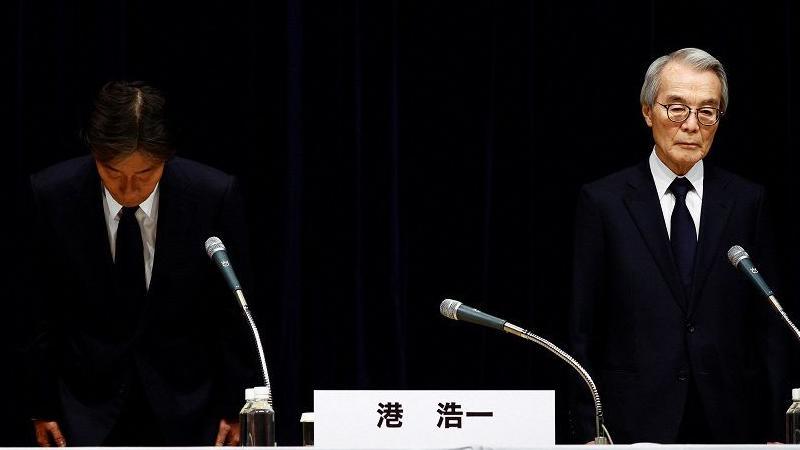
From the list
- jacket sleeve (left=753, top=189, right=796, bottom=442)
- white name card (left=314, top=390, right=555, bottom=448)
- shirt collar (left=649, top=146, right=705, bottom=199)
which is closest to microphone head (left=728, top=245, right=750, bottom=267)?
jacket sleeve (left=753, top=189, right=796, bottom=442)

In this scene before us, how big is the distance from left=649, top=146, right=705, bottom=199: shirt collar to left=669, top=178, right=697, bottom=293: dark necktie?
32 mm

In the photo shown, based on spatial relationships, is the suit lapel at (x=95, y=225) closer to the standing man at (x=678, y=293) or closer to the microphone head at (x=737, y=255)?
the standing man at (x=678, y=293)

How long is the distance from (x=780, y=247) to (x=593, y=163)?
0.61 m

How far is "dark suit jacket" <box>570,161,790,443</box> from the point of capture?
2.64 metres

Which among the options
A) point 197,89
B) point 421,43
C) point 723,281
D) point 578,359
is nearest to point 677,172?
point 723,281

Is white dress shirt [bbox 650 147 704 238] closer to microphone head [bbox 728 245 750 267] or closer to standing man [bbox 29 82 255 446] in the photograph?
microphone head [bbox 728 245 750 267]

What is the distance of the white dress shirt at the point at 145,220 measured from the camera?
2.61 metres

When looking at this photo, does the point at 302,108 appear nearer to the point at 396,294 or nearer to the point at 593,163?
the point at 396,294

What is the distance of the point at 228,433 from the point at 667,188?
1169 millimetres

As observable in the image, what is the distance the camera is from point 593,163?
343 cm

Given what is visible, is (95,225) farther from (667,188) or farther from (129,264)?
(667,188)

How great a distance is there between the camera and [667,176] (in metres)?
2.78

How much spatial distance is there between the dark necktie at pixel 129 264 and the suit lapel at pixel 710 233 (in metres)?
1.25

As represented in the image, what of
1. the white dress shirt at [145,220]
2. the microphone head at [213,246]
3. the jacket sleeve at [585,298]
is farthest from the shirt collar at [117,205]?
the jacket sleeve at [585,298]
